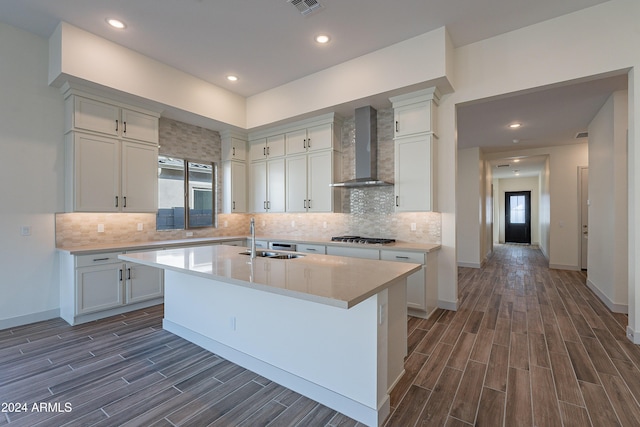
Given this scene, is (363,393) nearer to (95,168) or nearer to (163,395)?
(163,395)

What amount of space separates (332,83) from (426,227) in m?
2.48

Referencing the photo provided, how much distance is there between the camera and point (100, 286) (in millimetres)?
3600

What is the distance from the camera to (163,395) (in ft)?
6.99

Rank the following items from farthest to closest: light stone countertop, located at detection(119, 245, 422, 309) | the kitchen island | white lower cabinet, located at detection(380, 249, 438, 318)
→ white lower cabinet, located at detection(380, 249, 438, 318)
the kitchen island
light stone countertop, located at detection(119, 245, 422, 309)

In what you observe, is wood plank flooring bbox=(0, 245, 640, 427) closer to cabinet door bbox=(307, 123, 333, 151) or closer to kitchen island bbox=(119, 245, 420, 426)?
kitchen island bbox=(119, 245, 420, 426)

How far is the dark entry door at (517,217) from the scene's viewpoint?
12.9 meters

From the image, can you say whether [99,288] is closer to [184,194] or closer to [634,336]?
[184,194]

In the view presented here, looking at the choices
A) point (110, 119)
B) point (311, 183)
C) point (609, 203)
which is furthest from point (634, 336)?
point (110, 119)

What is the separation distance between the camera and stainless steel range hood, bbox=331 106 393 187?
4254 mm

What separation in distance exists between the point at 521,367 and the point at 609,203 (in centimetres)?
338

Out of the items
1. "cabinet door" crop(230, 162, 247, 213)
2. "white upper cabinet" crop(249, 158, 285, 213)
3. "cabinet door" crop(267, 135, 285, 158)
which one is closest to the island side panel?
"white upper cabinet" crop(249, 158, 285, 213)

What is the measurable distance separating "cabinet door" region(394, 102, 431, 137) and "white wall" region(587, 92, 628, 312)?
8.67 ft

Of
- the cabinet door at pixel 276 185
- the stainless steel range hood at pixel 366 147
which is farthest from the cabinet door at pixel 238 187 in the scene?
the stainless steel range hood at pixel 366 147

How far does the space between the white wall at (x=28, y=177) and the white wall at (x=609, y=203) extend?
734 cm
